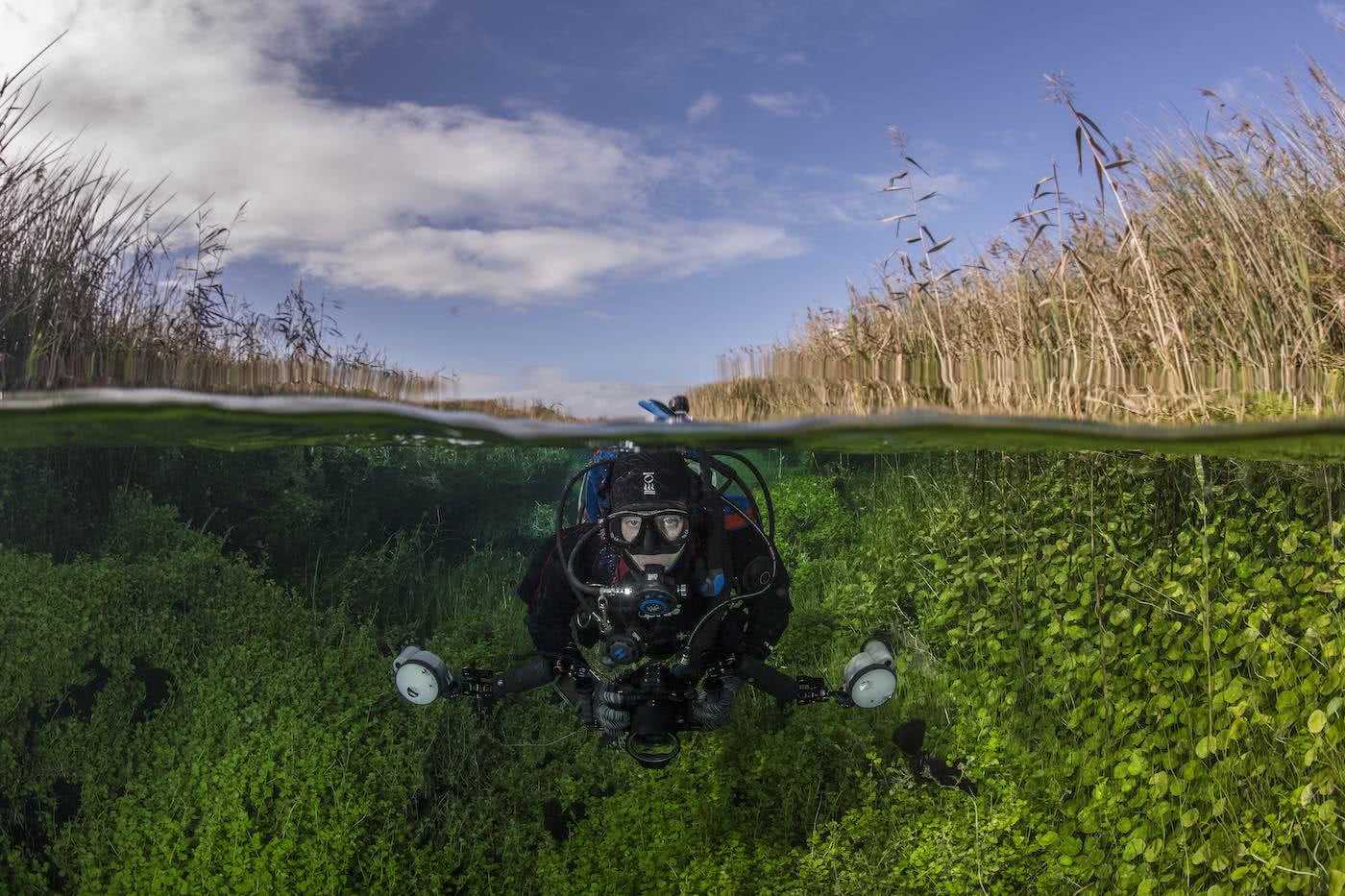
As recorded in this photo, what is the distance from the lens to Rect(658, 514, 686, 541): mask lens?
5.54 m

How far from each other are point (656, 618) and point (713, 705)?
0.94m

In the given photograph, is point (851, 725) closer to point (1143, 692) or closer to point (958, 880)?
point (958, 880)

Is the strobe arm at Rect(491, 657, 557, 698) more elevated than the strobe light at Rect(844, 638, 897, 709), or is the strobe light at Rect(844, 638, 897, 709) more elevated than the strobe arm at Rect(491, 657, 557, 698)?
the strobe light at Rect(844, 638, 897, 709)

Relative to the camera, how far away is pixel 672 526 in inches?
220

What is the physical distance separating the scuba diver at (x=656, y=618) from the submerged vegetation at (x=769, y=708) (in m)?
2.40

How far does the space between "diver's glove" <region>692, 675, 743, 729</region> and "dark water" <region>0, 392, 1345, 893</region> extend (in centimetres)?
245

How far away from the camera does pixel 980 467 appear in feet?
28.0

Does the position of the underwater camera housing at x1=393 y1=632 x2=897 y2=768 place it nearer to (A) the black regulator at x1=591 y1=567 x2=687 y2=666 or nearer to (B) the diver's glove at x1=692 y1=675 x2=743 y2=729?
(B) the diver's glove at x1=692 y1=675 x2=743 y2=729

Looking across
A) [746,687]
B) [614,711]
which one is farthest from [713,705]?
[746,687]

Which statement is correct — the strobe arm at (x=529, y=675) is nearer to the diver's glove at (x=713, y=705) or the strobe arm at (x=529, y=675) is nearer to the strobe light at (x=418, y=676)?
the strobe light at (x=418, y=676)

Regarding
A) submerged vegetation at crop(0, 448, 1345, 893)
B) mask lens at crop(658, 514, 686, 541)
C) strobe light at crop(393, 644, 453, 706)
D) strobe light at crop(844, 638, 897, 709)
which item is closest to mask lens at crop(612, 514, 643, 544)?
mask lens at crop(658, 514, 686, 541)

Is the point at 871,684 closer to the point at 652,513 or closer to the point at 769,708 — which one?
the point at 652,513

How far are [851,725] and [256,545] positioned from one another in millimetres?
7387

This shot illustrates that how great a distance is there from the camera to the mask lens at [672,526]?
218 inches
